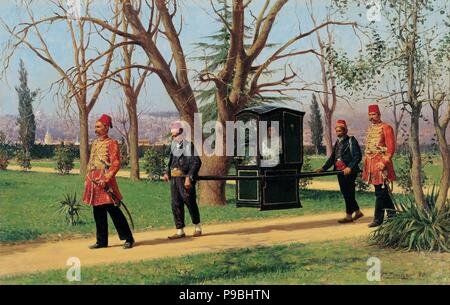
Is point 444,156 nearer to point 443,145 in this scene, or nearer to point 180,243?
point 443,145

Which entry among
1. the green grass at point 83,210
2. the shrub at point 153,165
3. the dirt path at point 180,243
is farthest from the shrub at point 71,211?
the shrub at point 153,165

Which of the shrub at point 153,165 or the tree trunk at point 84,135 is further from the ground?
the tree trunk at point 84,135

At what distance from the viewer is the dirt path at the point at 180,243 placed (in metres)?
11.3

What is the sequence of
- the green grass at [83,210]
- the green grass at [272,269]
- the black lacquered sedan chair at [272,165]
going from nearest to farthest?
the green grass at [272,269] → the black lacquered sedan chair at [272,165] → the green grass at [83,210]

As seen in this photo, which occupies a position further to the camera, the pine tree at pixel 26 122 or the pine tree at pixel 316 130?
the pine tree at pixel 316 130

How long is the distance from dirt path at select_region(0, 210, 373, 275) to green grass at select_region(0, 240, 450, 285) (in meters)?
0.50

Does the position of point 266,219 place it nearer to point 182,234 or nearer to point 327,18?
point 182,234

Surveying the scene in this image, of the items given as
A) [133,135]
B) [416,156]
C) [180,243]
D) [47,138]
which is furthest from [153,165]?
[416,156]

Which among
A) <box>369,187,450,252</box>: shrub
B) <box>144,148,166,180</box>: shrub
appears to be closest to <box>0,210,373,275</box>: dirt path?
<box>369,187,450,252</box>: shrub

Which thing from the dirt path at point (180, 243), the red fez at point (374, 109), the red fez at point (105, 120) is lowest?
the dirt path at point (180, 243)

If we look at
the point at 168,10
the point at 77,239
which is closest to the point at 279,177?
the point at 77,239

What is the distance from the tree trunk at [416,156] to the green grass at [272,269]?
1.38 metres

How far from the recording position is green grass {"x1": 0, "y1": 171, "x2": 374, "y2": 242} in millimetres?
14453

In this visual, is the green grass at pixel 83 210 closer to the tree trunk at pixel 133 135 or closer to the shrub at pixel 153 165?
the tree trunk at pixel 133 135
